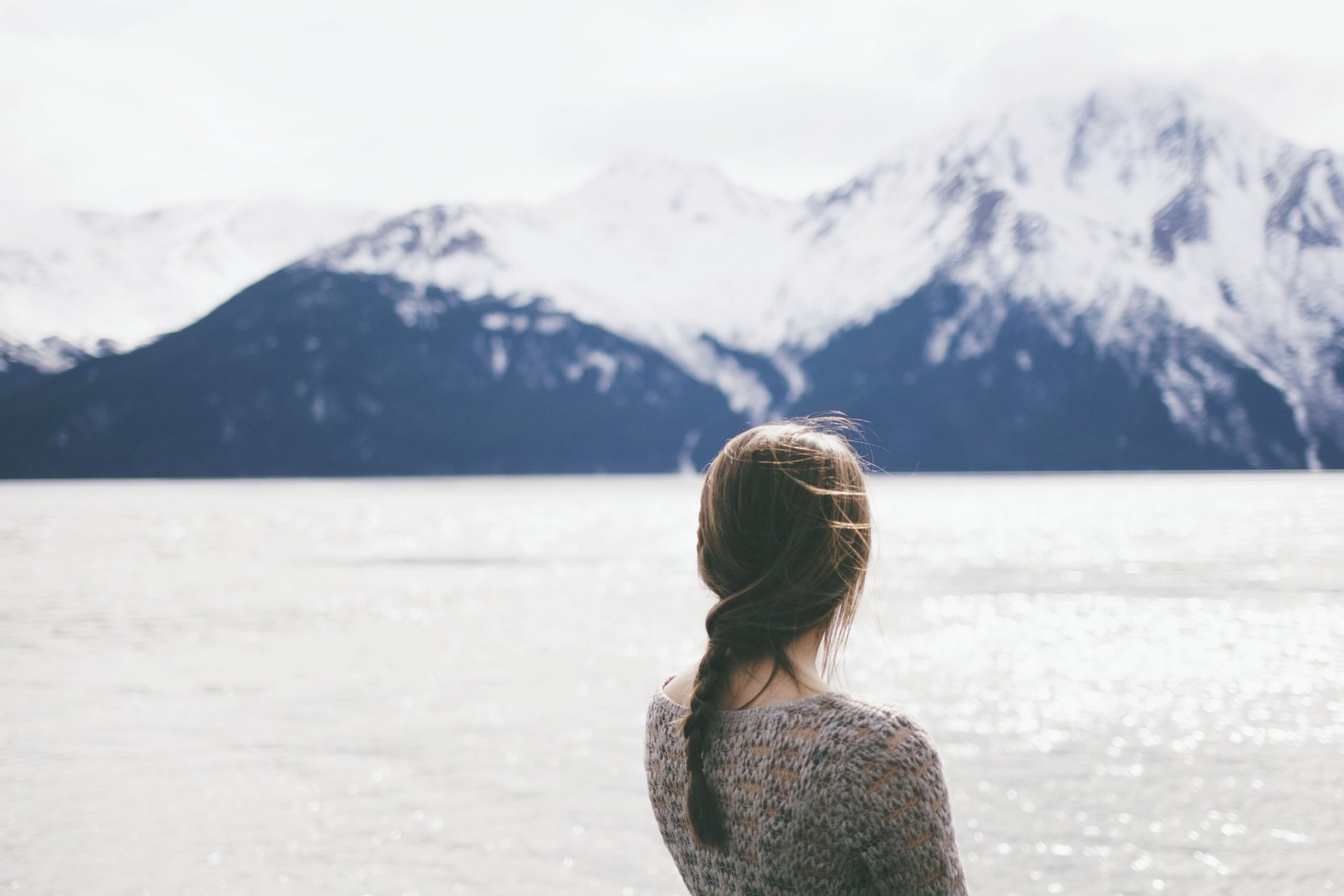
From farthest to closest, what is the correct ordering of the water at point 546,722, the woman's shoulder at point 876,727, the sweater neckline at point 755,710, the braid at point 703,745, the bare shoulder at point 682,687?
1. the water at point 546,722
2. the bare shoulder at point 682,687
3. the braid at point 703,745
4. the sweater neckline at point 755,710
5. the woman's shoulder at point 876,727

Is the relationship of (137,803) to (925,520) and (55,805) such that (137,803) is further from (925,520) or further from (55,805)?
(925,520)

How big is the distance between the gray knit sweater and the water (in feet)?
1.48

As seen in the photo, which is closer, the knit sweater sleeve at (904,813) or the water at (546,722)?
the knit sweater sleeve at (904,813)

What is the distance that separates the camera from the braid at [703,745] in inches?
111

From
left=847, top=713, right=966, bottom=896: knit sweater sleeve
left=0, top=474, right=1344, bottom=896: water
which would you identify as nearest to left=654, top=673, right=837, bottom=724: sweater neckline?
left=847, top=713, right=966, bottom=896: knit sweater sleeve

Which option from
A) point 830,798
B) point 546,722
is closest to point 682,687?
point 830,798

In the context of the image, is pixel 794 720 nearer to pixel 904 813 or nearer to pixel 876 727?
pixel 876 727

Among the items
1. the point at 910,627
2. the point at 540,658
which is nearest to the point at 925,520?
the point at 910,627

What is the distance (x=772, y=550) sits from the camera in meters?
2.79

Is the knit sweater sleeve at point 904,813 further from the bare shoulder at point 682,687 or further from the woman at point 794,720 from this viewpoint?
the bare shoulder at point 682,687

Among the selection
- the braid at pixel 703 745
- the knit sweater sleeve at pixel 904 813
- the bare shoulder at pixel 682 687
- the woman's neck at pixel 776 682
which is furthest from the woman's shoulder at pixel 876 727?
the bare shoulder at pixel 682 687

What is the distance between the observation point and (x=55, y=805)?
45.0 feet

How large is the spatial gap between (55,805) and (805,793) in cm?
1406

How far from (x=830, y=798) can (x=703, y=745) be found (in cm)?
37
